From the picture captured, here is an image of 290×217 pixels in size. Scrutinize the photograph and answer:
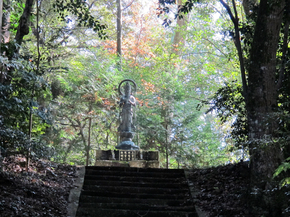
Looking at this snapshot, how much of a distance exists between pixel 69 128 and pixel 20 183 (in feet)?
29.5

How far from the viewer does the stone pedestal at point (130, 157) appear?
1198cm

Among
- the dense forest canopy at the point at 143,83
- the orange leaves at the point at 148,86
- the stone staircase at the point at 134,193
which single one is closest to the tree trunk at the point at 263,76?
the dense forest canopy at the point at 143,83

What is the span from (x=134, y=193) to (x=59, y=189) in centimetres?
180

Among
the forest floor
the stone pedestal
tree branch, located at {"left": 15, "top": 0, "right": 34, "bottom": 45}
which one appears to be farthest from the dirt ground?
tree branch, located at {"left": 15, "top": 0, "right": 34, "bottom": 45}

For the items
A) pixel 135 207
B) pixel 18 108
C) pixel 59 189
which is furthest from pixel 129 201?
pixel 18 108

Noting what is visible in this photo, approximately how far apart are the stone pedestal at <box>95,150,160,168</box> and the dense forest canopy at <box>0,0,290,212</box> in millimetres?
1889

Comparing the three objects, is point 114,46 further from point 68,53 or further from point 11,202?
point 11,202

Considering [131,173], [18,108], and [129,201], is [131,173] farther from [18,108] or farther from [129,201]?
[18,108]

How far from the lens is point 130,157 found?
40.0 feet

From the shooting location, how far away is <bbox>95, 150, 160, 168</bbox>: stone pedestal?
12.0m

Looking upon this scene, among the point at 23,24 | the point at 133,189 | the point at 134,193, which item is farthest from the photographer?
the point at 133,189

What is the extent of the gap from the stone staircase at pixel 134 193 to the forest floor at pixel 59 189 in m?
0.37

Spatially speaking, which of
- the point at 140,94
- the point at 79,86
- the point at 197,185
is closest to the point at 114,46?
the point at 140,94

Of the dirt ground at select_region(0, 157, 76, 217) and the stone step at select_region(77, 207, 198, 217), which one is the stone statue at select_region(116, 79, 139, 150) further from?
the stone step at select_region(77, 207, 198, 217)
